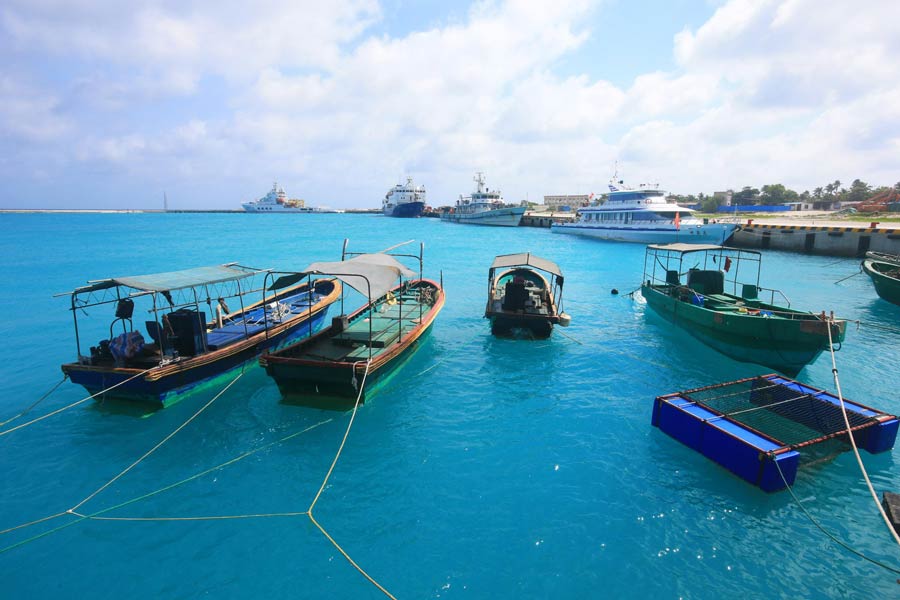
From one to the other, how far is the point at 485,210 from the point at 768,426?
294 feet

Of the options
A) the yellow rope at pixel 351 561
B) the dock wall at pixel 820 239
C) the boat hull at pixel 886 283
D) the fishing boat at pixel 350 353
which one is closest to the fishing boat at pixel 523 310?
the fishing boat at pixel 350 353

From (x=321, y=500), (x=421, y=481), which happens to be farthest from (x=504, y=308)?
(x=321, y=500)

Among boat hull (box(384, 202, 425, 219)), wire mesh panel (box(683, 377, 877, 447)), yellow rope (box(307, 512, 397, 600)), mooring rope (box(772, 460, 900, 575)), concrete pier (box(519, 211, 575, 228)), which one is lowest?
yellow rope (box(307, 512, 397, 600))

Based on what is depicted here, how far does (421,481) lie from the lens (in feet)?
27.2

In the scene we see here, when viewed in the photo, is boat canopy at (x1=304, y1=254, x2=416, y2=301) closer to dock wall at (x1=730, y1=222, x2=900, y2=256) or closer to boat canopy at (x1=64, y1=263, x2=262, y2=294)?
boat canopy at (x1=64, y1=263, x2=262, y2=294)

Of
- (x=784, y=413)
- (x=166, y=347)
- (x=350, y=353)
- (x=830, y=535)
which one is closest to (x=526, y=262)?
(x=350, y=353)

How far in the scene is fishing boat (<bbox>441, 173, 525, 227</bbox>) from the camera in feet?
293

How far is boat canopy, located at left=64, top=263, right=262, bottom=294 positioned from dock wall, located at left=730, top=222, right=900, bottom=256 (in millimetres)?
49237

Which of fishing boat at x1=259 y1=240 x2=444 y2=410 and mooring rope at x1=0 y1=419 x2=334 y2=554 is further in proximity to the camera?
fishing boat at x1=259 y1=240 x2=444 y2=410

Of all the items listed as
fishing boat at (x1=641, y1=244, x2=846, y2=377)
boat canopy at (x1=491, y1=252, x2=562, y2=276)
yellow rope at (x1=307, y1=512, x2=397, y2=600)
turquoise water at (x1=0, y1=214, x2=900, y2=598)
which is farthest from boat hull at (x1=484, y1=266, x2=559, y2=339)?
yellow rope at (x1=307, y1=512, x2=397, y2=600)

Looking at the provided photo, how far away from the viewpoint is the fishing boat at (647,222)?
4572cm

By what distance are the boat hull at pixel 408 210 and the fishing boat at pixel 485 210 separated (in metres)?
28.9

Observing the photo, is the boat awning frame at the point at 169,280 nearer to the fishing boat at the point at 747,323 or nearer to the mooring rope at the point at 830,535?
the mooring rope at the point at 830,535

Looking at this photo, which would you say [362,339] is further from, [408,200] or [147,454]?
[408,200]
